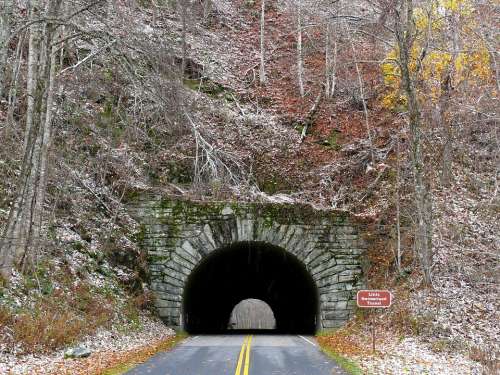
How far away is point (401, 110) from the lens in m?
24.3

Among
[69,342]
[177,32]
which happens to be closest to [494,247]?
[69,342]

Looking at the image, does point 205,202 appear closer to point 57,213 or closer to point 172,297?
point 172,297

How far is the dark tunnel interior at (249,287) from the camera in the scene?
1912cm

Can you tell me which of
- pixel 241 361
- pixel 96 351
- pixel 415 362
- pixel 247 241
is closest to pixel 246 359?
pixel 241 361

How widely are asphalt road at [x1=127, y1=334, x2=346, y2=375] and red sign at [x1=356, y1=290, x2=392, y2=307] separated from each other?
4.92 feet

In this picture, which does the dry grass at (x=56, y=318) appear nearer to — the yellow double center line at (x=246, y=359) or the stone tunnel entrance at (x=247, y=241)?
the stone tunnel entrance at (x=247, y=241)

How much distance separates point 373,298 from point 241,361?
3344 mm

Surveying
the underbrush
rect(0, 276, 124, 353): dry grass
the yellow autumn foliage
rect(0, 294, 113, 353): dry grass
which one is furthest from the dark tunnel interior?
the yellow autumn foliage

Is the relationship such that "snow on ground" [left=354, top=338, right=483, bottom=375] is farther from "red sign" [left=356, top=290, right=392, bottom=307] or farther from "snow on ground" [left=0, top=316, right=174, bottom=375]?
"snow on ground" [left=0, top=316, right=174, bottom=375]

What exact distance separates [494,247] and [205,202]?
876 centimetres

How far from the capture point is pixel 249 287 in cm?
2902

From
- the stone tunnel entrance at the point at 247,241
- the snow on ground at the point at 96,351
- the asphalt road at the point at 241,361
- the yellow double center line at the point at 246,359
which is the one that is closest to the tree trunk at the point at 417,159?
the stone tunnel entrance at the point at 247,241

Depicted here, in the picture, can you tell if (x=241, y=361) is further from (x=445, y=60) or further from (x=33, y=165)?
(x=445, y=60)

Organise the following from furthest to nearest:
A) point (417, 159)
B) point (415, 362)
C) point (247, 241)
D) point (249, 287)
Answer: point (249, 287)
point (247, 241)
point (417, 159)
point (415, 362)
